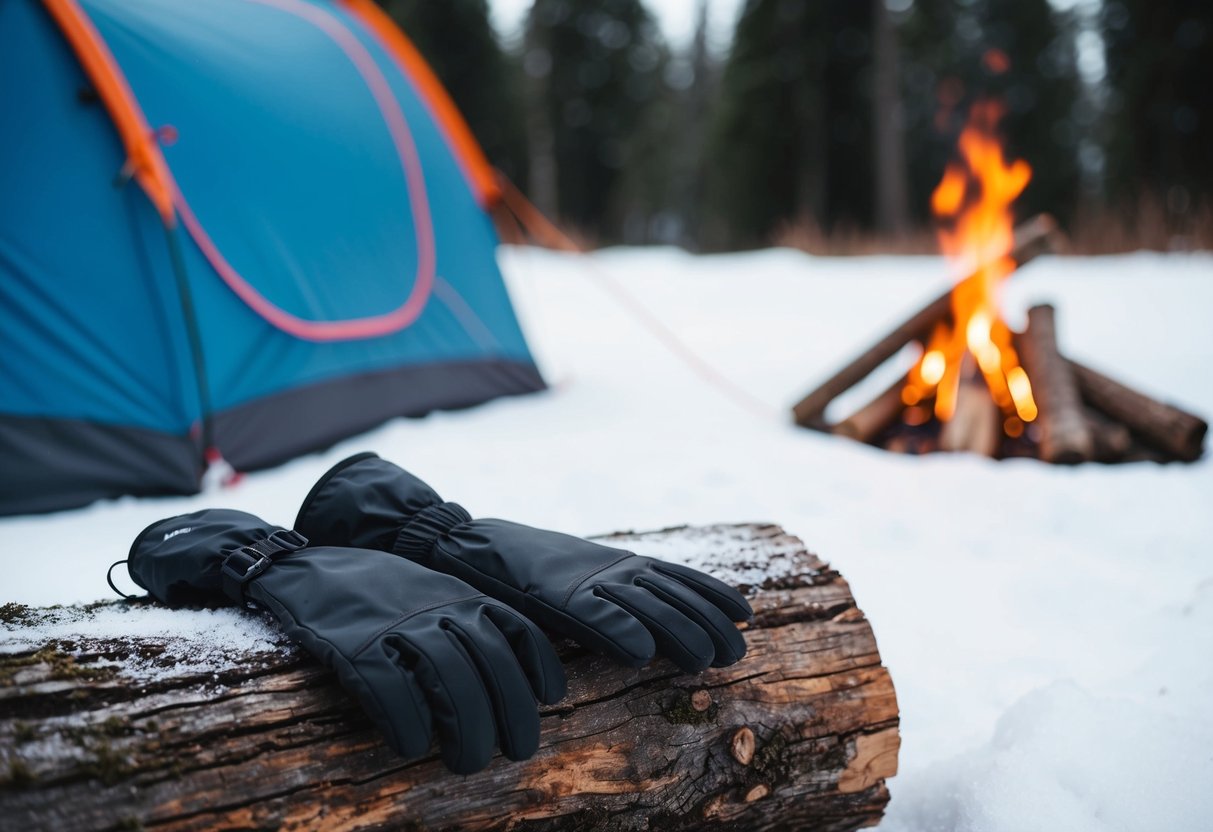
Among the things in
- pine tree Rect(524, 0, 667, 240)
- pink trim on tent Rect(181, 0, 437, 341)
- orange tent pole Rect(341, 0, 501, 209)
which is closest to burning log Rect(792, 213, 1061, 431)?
pink trim on tent Rect(181, 0, 437, 341)

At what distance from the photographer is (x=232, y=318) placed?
3178mm

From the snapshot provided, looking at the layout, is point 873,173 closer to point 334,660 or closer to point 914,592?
point 914,592

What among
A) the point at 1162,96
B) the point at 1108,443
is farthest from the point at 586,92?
the point at 1108,443

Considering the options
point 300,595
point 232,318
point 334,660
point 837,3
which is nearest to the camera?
point 334,660

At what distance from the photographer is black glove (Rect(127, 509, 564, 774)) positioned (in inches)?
42.9

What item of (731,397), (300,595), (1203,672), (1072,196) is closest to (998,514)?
(1203,672)

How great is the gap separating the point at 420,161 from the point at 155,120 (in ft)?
4.96

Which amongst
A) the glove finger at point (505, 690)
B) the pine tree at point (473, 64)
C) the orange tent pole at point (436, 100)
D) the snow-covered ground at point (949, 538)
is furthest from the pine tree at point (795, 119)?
the glove finger at point (505, 690)

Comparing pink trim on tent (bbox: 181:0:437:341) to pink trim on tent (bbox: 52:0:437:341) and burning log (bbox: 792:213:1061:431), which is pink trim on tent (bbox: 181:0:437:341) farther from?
burning log (bbox: 792:213:1061:431)

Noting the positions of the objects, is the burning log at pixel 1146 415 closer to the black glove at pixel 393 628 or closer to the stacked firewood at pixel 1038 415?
the stacked firewood at pixel 1038 415

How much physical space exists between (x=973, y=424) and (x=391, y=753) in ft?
10.6

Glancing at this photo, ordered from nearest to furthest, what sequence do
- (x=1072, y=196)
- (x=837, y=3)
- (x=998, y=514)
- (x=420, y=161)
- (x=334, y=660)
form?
(x=334, y=660) → (x=998, y=514) → (x=420, y=161) → (x=837, y=3) → (x=1072, y=196)

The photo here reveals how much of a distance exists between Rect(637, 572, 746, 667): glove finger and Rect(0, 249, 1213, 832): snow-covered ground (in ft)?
→ 1.86

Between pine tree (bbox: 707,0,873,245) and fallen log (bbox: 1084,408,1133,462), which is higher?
pine tree (bbox: 707,0,873,245)
